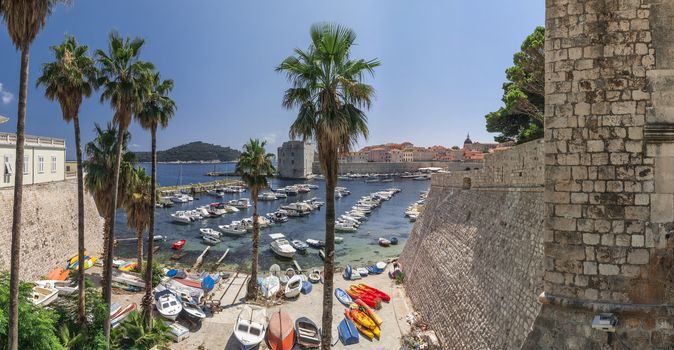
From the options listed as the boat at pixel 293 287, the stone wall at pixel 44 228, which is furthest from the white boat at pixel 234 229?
the boat at pixel 293 287

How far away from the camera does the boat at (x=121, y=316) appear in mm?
16119

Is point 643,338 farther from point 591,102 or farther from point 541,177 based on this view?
point 541,177

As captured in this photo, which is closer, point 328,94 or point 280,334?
point 328,94

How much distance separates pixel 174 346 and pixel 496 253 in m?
14.6

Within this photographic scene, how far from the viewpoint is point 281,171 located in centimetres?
15025

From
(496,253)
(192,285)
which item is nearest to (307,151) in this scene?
(192,285)

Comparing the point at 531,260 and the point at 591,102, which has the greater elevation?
the point at 591,102

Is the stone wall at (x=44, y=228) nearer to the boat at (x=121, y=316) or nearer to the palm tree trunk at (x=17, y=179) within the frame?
the boat at (x=121, y=316)

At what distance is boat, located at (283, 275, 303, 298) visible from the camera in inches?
888

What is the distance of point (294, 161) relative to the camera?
146 meters

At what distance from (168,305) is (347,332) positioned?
9.41m

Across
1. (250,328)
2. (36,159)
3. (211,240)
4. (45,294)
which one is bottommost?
(211,240)

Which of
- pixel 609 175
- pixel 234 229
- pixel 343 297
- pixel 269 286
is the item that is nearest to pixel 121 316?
pixel 269 286

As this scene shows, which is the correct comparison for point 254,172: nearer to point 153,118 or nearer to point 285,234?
point 153,118
